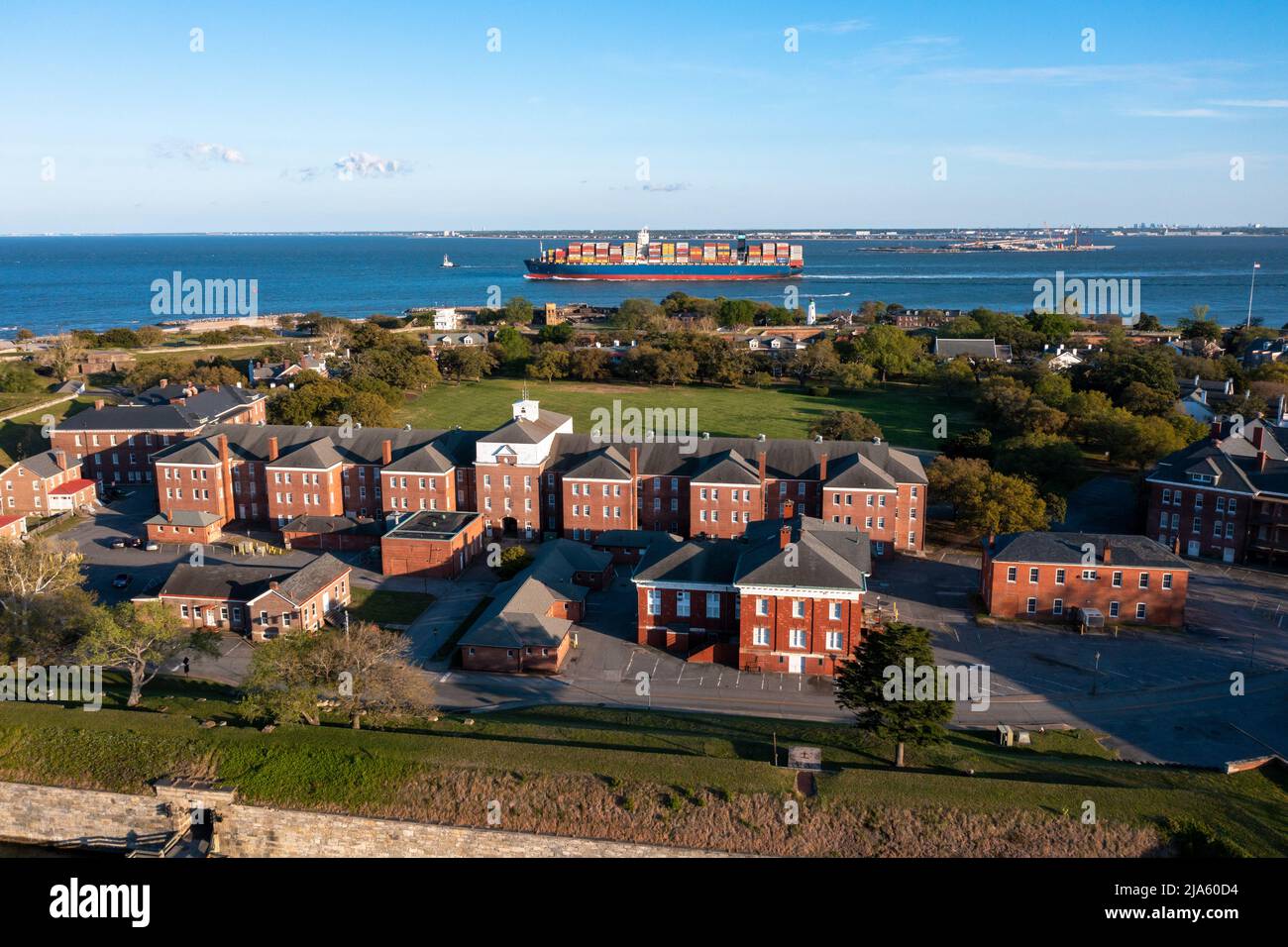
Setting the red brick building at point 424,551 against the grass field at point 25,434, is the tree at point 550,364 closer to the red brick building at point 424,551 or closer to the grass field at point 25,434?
the grass field at point 25,434

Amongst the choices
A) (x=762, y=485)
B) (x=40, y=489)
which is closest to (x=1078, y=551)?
(x=762, y=485)

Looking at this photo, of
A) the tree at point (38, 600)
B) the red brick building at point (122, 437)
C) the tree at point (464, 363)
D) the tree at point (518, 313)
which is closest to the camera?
the tree at point (38, 600)

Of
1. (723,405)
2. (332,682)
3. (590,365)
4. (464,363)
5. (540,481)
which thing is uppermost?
(464,363)

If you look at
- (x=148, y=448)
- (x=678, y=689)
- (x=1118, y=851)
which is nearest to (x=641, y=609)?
(x=678, y=689)

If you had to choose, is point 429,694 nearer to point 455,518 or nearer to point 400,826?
point 400,826

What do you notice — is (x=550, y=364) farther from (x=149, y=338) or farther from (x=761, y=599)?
(x=761, y=599)

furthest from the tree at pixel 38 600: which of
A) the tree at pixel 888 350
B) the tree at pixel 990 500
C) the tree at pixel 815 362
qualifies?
the tree at pixel 888 350

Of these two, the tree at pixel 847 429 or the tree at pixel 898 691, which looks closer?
the tree at pixel 898 691
